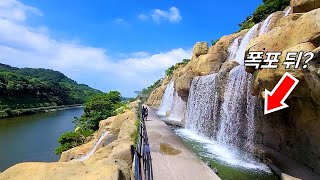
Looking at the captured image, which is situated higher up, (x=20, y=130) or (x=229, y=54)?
(x=229, y=54)

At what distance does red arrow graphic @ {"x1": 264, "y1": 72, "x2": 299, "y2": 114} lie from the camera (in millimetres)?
10055

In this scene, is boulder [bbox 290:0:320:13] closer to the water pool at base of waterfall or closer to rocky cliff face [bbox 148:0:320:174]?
rocky cliff face [bbox 148:0:320:174]

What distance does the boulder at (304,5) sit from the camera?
1401cm

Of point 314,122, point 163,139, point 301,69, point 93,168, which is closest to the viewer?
point 93,168

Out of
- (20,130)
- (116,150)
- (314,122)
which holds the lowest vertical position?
(20,130)

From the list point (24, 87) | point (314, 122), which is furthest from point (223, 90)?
point (24, 87)

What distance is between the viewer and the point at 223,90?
18.0 m

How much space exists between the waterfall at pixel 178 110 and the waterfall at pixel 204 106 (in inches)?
202

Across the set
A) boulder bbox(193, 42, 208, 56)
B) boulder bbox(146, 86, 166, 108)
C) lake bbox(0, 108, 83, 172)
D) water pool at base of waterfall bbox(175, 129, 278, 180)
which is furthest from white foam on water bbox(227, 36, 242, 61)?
lake bbox(0, 108, 83, 172)

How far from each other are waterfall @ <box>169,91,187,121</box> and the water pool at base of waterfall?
41.7 ft

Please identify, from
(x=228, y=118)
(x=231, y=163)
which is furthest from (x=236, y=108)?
(x=231, y=163)

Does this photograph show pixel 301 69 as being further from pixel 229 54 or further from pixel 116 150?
pixel 229 54

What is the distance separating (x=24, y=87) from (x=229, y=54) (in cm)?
8157

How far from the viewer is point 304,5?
1451cm
